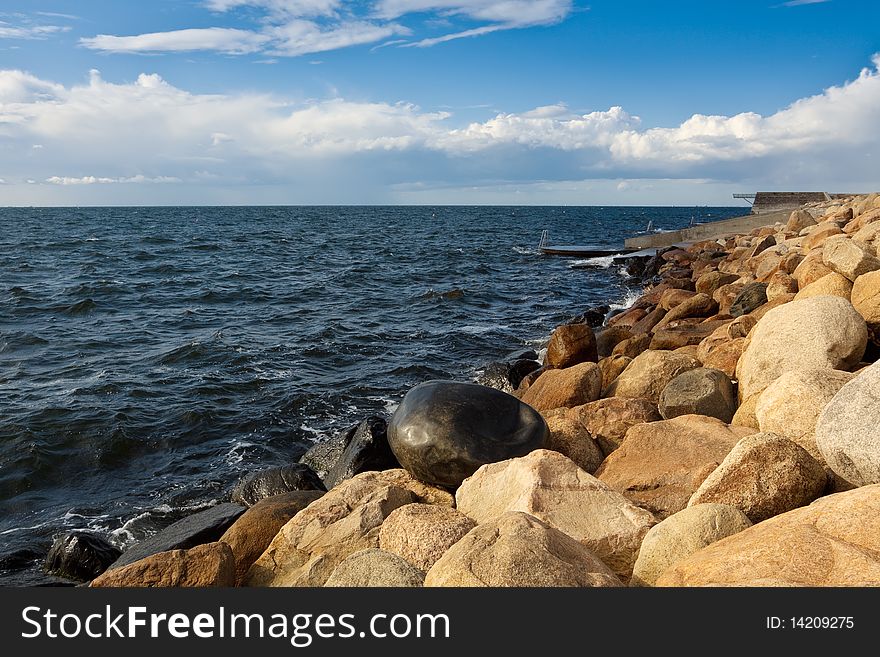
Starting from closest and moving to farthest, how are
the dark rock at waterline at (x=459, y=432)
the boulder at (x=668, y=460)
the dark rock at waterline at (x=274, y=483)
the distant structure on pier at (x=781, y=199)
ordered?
the boulder at (x=668, y=460) → the dark rock at waterline at (x=459, y=432) → the dark rock at waterline at (x=274, y=483) → the distant structure on pier at (x=781, y=199)

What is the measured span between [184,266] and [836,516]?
3147cm

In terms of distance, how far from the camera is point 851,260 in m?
8.84

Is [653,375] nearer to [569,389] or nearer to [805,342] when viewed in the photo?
[569,389]

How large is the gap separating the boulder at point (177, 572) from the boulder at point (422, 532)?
117cm

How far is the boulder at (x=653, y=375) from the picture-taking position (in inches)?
328

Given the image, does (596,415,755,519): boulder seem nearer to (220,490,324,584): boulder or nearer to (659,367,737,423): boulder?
(659,367,737,423): boulder

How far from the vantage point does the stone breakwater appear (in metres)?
3.66

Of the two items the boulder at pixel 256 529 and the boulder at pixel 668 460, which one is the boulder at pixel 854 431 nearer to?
the boulder at pixel 668 460

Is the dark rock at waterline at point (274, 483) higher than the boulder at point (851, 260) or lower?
lower

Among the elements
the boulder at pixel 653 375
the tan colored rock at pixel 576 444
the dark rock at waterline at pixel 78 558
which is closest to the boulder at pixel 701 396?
the boulder at pixel 653 375

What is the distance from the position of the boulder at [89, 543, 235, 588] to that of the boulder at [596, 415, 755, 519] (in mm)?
3269

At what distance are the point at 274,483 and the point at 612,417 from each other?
4.12 meters

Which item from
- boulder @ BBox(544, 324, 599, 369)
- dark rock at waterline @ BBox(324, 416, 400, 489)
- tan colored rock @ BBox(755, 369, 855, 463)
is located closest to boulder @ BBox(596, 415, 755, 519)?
tan colored rock @ BBox(755, 369, 855, 463)

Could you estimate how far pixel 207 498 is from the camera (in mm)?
8406
